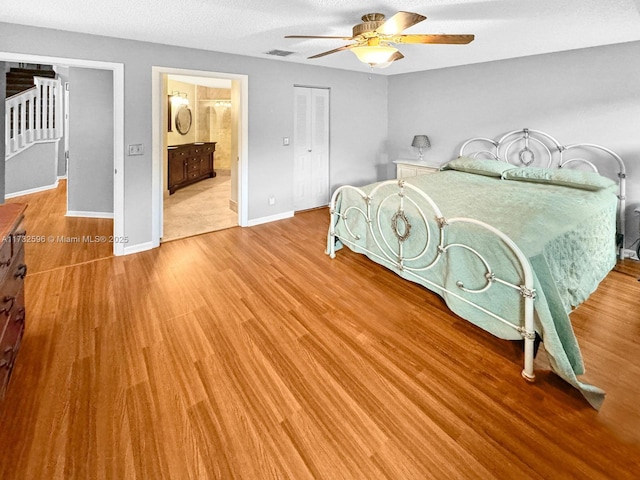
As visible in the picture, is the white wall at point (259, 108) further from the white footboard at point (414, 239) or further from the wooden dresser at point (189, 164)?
the wooden dresser at point (189, 164)

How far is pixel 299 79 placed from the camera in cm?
529

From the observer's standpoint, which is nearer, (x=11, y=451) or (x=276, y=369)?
(x=11, y=451)

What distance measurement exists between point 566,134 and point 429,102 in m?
2.16

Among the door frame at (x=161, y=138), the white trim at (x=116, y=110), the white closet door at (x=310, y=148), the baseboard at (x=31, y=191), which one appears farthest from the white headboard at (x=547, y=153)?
the baseboard at (x=31, y=191)

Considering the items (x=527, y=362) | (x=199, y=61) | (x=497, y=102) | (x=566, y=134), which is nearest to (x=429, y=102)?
(x=497, y=102)

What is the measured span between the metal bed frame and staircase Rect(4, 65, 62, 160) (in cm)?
647

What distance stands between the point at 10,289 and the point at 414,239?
268cm

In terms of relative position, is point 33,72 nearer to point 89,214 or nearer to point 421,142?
point 89,214

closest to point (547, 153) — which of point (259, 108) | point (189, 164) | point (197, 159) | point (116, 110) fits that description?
point (259, 108)

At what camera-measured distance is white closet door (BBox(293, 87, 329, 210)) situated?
5562 millimetres

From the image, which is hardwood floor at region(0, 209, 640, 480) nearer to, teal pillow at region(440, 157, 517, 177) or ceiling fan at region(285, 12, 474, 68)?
teal pillow at region(440, 157, 517, 177)

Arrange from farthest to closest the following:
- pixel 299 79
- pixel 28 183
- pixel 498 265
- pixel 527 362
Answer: pixel 28 183
pixel 299 79
pixel 498 265
pixel 527 362

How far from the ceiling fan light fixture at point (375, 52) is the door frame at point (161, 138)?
2.39 metres

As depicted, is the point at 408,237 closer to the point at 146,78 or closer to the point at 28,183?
the point at 146,78
